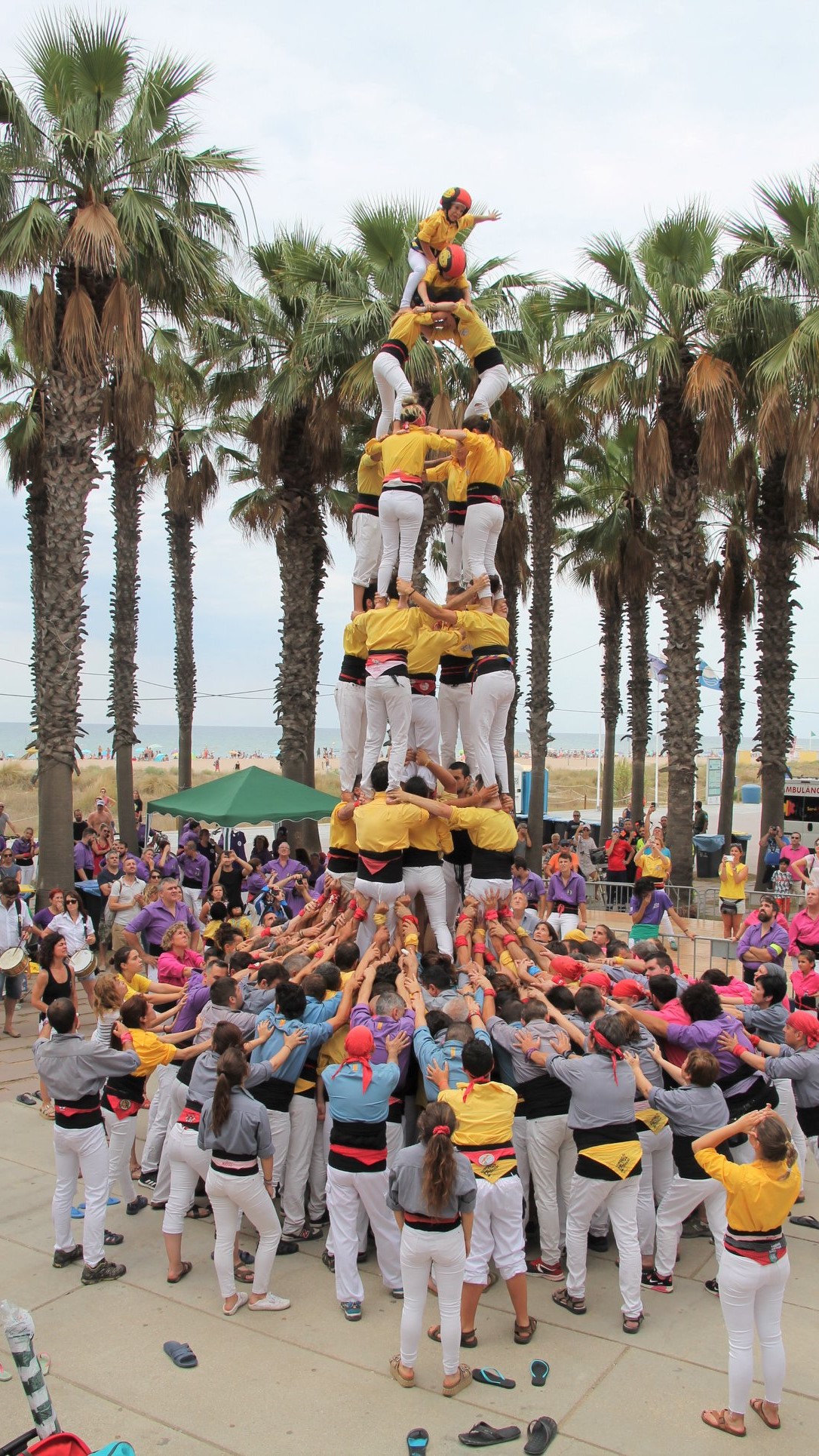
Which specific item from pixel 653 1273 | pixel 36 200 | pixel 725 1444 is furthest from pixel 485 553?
pixel 36 200

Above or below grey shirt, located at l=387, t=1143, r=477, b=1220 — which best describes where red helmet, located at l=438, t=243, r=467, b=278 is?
above

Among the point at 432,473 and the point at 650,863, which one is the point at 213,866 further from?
the point at 432,473

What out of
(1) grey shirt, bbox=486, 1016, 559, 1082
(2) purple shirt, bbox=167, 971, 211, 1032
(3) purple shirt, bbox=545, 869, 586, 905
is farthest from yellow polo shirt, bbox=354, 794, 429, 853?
(3) purple shirt, bbox=545, 869, 586, 905

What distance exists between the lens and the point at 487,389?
976 centimetres

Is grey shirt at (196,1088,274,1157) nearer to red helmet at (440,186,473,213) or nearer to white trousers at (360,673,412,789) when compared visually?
white trousers at (360,673,412,789)

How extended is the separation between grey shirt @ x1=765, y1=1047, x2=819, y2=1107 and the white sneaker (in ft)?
10.5

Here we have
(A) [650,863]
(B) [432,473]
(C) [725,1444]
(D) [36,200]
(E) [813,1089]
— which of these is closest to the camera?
(C) [725,1444]

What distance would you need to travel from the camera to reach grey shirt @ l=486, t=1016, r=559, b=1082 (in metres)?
6.18

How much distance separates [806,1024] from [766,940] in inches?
122

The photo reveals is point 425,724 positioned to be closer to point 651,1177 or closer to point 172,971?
point 172,971

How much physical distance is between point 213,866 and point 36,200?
9517 mm

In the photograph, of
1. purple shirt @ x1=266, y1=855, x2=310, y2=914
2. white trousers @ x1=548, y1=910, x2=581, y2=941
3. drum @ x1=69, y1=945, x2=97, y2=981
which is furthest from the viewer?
white trousers @ x1=548, y1=910, x2=581, y2=941

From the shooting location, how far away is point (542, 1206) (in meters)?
6.22

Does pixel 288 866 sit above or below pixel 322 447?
below
